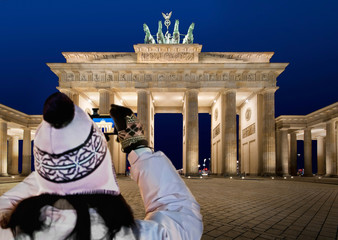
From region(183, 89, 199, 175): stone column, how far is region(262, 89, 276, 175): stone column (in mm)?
7800

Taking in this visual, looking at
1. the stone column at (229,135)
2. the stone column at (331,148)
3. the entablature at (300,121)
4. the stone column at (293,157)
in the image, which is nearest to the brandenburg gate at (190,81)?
the stone column at (229,135)

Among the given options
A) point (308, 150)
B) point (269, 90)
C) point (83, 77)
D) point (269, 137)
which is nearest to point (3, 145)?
point (83, 77)

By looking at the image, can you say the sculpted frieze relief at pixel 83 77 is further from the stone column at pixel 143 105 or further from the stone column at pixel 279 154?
the stone column at pixel 279 154

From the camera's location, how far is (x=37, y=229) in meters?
0.94

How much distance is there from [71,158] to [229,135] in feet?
83.9

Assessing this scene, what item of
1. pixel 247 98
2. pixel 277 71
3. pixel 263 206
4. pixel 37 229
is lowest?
pixel 263 206

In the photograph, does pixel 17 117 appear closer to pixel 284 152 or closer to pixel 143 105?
pixel 143 105

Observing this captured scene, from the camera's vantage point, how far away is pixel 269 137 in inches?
981

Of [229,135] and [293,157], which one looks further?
[293,157]

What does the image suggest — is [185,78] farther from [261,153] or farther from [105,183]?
[105,183]

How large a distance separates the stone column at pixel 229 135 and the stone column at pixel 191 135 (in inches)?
135

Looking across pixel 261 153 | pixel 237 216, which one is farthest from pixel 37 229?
pixel 261 153

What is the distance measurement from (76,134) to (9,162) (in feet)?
153

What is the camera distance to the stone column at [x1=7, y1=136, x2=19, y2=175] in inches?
1480
